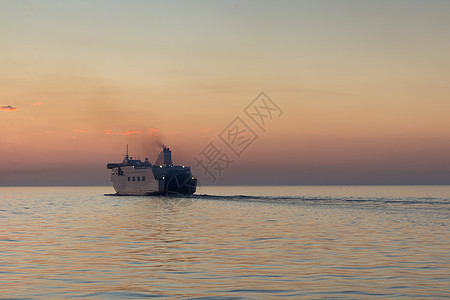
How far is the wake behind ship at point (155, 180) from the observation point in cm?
15962

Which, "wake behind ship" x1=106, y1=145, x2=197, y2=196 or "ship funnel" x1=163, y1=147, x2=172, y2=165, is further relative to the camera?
"ship funnel" x1=163, y1=147, x2=172, y2=165

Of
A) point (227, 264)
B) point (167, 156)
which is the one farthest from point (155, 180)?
point (227, 264)

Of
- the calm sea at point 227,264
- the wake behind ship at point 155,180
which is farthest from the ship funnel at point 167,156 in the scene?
the calm sea at point 227,264

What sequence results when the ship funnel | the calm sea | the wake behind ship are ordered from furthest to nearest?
the ship funnel → the wake behind ship → the calm sea

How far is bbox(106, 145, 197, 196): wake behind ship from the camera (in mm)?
159625

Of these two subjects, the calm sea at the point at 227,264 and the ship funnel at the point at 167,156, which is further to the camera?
the ship funnel at the point at 167,156

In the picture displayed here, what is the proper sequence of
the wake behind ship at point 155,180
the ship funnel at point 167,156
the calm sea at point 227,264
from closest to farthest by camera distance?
the calm sea at point 227,264 → the wake behind ship at point 155,180 → the ship funnel at point 167,156

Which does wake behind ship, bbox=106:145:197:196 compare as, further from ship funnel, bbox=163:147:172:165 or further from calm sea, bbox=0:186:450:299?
calm sea, bbox=0:186:450:299

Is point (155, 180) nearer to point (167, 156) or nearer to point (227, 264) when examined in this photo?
point (167, 156)

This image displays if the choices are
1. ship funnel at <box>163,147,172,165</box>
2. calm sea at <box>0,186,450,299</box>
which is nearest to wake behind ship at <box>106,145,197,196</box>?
ship funnel at <box>163,147,172,165</box>

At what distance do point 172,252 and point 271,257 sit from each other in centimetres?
646

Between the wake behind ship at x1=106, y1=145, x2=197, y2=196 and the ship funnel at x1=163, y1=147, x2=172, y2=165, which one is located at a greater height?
the ship funnel at x1=163, y1=147, x2=172, y2=165

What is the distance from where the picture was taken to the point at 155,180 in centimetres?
16062

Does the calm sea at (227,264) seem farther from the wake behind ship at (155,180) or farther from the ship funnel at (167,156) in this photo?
the ship funnel at (167,156)
